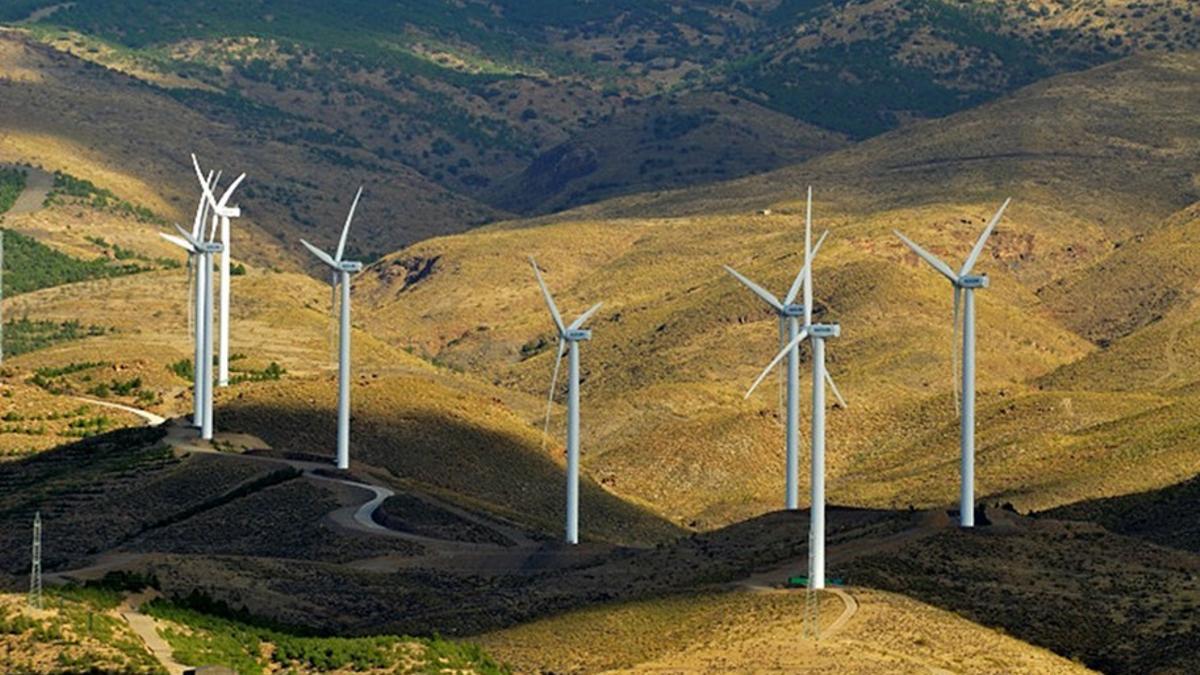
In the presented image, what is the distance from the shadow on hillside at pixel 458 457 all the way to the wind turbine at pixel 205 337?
5.16 m

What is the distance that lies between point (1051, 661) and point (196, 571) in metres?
31.0

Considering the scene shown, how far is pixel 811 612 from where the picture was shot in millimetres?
107625

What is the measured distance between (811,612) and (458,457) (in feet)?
202

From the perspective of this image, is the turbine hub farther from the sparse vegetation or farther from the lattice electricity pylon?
the sparse vegetation

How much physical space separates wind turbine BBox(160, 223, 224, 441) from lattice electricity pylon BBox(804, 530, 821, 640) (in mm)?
48345

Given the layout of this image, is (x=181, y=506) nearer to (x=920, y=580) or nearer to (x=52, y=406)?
(x=52, y=406)

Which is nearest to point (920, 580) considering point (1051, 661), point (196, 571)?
point (1051, 661)

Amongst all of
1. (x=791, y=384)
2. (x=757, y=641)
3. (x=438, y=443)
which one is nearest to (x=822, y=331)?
(x=757, y=641)

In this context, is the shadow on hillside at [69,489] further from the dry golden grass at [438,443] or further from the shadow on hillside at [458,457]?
the dry golden grass at [438,443]

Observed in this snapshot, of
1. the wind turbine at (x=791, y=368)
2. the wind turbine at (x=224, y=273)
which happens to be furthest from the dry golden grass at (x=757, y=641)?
the wind turbine at (x=224, y=273)

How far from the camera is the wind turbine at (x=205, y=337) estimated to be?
154 metres

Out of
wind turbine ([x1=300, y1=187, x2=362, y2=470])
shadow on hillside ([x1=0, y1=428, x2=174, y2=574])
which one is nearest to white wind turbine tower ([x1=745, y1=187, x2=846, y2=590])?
shadow on hillside ([x1=0, y1=428, x2=174, y2=574])

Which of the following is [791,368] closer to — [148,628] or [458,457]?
[458,457]

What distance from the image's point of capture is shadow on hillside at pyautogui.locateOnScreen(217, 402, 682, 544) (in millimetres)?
161500
